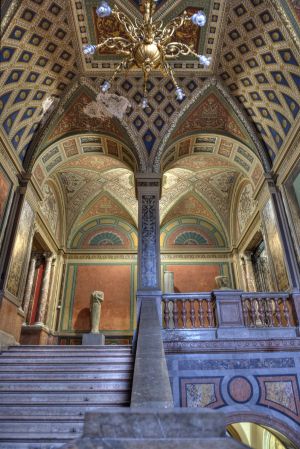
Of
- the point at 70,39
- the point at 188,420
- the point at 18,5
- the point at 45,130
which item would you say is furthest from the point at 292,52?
the point at 188,420

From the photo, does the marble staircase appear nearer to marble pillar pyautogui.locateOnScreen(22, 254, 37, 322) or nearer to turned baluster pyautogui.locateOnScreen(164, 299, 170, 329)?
turned baluster pyautogui.locateOnScreen(164, 299, 170, 329)

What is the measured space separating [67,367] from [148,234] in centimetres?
346

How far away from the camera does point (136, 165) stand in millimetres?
8219

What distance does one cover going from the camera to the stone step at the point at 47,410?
358cm

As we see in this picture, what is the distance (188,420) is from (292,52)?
662 cm

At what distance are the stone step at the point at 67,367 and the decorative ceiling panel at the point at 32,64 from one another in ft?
15.4

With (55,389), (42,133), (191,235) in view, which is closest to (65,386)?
(55,389)

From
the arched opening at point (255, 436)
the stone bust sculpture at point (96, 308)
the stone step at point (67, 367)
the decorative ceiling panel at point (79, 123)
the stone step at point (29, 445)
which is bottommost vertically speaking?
the arched opening at point (255, 436)

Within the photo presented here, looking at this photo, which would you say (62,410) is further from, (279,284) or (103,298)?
(103,298)

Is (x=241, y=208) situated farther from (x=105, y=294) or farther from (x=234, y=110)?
(x=105, y=294)

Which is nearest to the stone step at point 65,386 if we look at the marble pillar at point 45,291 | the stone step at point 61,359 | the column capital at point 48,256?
the stone step at point 61,359

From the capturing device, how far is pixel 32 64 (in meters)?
6.84

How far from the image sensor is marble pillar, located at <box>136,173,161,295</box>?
6773 millimetres

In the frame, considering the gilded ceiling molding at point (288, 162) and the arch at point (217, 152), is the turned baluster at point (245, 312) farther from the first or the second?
the arch at point (217, 152)
